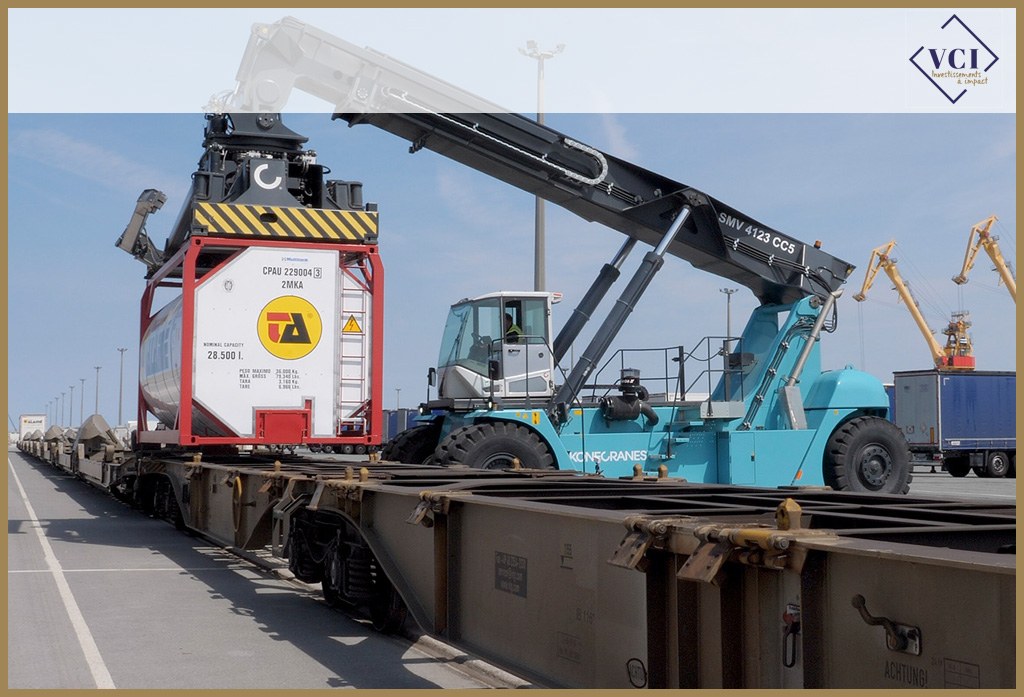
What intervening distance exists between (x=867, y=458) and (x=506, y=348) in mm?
5297

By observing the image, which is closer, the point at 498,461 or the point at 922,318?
the point at 498,461

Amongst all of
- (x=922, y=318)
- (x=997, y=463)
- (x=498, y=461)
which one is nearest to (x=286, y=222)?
(x=498, y=461)

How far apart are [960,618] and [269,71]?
1159cm

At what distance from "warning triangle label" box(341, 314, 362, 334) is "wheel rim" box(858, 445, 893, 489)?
7.32m

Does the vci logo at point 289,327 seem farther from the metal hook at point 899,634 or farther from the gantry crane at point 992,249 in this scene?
the gantry crane at point 992,249

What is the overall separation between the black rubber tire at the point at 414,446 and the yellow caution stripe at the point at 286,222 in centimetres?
336

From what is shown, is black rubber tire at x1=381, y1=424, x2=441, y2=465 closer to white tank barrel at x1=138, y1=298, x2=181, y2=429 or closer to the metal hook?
white tank barrel at x1=138, y1=298, x2=181, y2=429

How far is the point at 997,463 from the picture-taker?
3656 centimetres

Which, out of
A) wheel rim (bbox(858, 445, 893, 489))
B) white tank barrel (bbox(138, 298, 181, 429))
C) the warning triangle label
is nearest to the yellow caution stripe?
the warning triangle label

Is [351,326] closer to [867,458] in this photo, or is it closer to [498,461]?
[498,461]

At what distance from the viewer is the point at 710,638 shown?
13.2ft

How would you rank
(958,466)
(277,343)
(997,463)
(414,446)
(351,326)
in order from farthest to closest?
(958,466), (997,463), (414,446), (351,326), (277,343)

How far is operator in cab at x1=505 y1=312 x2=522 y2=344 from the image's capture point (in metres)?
14.4

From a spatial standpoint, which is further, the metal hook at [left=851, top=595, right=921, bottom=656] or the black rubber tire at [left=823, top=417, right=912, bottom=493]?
the black rubber tire at [left=823, top=417, right=912, bottom=493]
